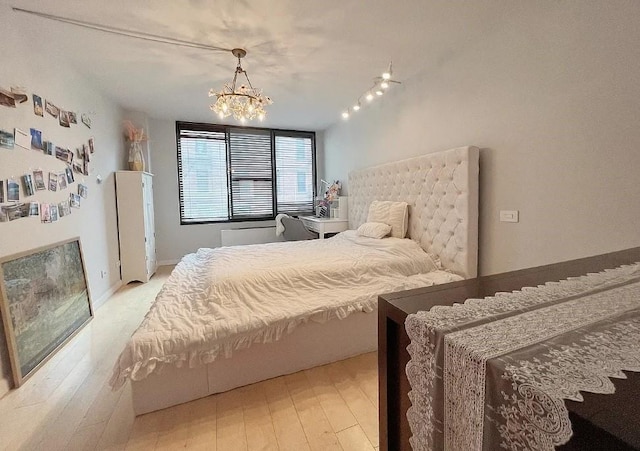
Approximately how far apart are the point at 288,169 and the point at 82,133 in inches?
125

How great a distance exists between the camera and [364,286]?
2.22m

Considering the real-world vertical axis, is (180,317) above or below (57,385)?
above

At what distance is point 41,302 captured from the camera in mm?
2057

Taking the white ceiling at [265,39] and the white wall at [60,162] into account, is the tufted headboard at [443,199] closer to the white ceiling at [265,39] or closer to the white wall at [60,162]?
the white ceiling at [265,39]

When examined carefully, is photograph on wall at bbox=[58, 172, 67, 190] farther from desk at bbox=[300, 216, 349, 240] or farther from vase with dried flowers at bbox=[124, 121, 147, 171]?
desk at bbox=[300, 216, 349, 240]

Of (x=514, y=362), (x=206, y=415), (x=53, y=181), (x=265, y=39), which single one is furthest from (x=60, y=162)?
(x=514, y=362)

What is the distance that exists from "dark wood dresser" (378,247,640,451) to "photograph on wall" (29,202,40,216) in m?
2.62

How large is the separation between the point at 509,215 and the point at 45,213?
3687 millimetres

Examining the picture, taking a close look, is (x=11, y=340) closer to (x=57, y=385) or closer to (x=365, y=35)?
(x=57, y=385)

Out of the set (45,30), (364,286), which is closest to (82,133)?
(45,30)

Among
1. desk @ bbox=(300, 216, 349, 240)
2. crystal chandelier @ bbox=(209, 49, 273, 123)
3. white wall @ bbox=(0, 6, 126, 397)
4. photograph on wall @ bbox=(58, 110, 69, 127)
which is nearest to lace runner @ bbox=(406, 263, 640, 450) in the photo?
crystal chandelier @ bbox=(209, 49, 273, 123)

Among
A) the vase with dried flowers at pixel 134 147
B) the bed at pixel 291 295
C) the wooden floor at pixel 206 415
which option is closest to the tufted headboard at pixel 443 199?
the bed at pixel 291 295

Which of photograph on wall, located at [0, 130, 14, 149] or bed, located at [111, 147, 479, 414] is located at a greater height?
photograph on wall, located at [0, 130, 14, 149]

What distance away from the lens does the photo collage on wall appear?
73.1 inches
